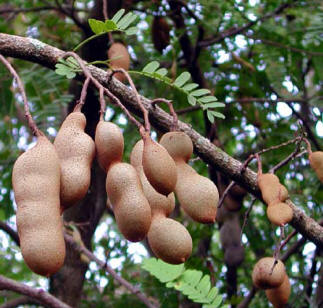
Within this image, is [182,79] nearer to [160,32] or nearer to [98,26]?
[98,26]

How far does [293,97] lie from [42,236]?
1575mm

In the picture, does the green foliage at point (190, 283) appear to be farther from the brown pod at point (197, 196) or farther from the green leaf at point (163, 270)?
the brown pod at point (197, 196)

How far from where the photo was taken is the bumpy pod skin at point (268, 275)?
1.45 metres

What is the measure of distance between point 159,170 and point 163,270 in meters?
1.08

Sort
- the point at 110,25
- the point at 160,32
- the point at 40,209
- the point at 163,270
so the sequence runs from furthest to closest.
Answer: the point at 160,32
the point at 163,270
the point at 110,25
the point at 40,209

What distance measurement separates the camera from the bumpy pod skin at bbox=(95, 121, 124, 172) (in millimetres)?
1190

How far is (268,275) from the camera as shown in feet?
4.75

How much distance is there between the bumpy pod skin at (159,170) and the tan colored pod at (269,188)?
40cm

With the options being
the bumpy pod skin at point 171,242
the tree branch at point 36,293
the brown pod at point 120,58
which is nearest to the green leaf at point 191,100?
the bumpy pod skin at point 171,242

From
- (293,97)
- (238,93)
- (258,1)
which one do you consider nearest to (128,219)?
(293,97)

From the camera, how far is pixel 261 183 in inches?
58.9


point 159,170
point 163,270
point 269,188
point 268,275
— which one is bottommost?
point 163,270

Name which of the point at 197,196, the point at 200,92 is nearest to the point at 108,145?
the point at 197,196

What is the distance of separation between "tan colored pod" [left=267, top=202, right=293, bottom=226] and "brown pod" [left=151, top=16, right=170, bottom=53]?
154 cm
